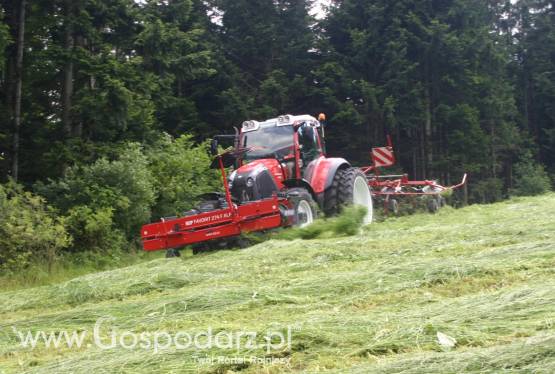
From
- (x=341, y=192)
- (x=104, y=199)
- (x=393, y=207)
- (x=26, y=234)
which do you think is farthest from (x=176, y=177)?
(x=26, y=234)

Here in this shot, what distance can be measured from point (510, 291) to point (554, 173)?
31.6m

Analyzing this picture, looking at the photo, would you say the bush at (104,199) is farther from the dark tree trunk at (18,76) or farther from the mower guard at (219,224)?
the mower guard at (219,224)

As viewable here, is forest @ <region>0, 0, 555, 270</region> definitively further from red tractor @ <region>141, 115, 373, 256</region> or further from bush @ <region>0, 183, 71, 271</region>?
red tractor @ <region>141, 115, 373, 256</region>

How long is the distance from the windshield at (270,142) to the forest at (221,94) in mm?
2518

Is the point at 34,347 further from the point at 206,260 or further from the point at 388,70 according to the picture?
the point at 388,70

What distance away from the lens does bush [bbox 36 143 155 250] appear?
456 inches

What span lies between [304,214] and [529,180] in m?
21.0

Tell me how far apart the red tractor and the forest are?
2235mm

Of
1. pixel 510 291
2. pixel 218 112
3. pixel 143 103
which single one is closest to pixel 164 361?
pixel 510 291

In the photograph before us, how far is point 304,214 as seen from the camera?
10219 mm

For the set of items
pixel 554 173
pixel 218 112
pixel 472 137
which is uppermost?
pixel 218 112

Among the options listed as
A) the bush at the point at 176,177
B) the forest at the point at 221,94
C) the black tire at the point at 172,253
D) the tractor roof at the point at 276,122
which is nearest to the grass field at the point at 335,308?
the black tire at the point at 172,253

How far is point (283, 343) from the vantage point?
3.55 meters

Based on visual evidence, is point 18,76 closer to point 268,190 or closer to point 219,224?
point 268,190
